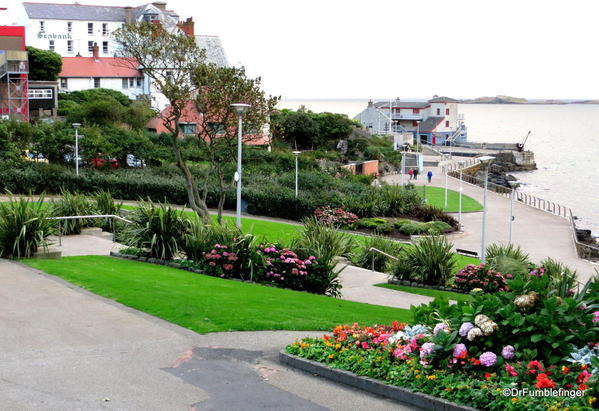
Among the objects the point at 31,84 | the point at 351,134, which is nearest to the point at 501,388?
the point at 31,84

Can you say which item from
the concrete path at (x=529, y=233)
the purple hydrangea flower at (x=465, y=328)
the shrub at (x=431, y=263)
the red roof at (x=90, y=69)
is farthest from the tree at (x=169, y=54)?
the red roof at (x=90, y=69)

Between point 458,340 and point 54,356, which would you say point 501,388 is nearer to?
point 458,340

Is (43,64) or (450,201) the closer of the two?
(450,201)

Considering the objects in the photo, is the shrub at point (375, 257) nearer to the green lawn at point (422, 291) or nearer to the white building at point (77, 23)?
the green lawn at point (422, 291)

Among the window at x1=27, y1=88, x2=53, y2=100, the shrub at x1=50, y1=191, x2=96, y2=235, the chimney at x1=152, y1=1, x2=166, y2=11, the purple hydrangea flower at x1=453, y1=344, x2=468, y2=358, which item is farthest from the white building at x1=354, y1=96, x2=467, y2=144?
the purple hydrangea flower at x1=453, y1=344, x2=468, y2=358

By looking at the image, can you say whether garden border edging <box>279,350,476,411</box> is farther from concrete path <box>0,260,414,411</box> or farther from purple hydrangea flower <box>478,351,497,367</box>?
purple hydrangea flower <box>478,351,497,367</box>

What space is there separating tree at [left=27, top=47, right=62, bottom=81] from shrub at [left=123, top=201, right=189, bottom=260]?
59115 mm

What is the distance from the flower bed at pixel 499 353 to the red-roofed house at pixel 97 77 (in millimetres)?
72182

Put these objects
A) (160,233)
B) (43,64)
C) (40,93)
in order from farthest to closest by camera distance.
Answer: (43,64) < (40,93) < (160,233)

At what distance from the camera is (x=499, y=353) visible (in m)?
9.12

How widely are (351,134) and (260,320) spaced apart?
2761 inches

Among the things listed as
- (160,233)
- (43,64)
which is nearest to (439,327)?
(160,233)

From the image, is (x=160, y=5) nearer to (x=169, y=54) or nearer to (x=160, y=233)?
(x=169, y=54)

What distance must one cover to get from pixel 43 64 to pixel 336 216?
43.5 meters
